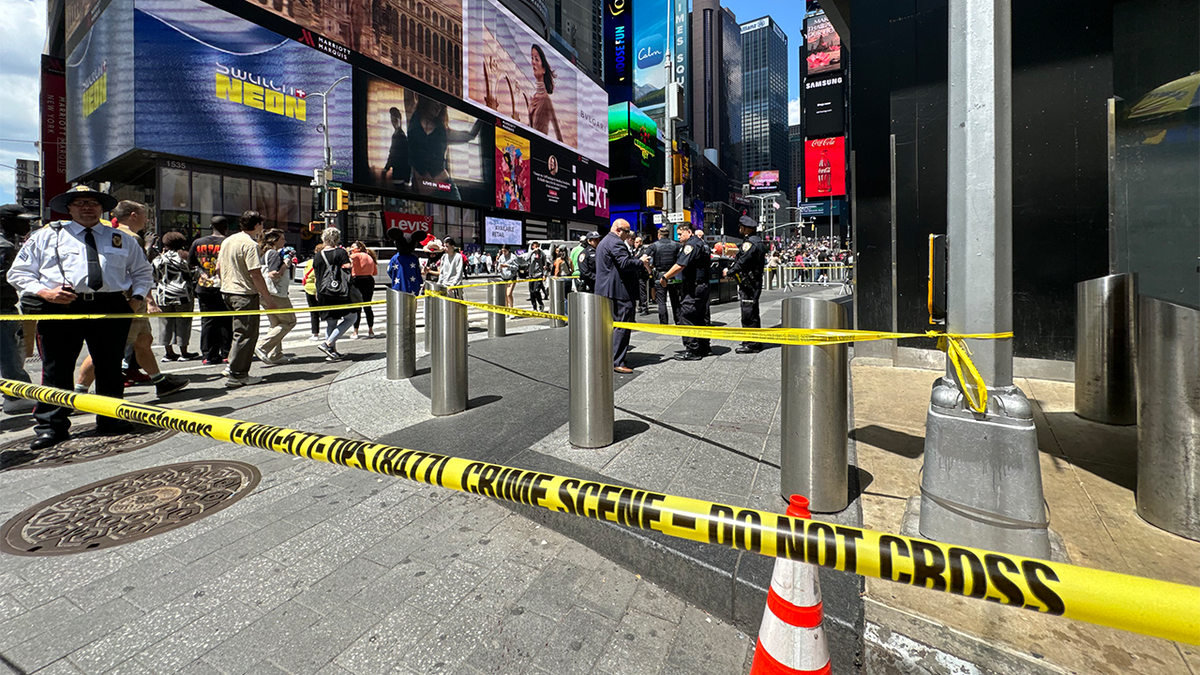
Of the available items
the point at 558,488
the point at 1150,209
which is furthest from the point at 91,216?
the point at 1150,209

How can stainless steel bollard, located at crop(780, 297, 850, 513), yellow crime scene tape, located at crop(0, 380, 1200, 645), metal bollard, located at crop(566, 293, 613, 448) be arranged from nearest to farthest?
Answer: yellow crime scene tape, located at crop(0, 380, 1200, 645)
stainless steel bollard, located at crop(780, 297, 850, 513)
metal bollard, located at crop(566, 293, 613, 448)

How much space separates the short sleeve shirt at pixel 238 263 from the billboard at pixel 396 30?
31079mm

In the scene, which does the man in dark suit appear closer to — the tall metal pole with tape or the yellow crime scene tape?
the tall metal pole with tape

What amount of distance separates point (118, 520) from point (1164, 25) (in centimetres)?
939

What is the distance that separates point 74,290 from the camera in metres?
4.61

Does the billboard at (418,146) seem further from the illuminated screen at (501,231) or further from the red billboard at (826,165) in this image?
the red billboard at (826,165)

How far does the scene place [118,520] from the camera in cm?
322

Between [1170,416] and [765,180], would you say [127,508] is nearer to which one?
[1170,416]

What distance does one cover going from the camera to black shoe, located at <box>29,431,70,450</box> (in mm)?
4473

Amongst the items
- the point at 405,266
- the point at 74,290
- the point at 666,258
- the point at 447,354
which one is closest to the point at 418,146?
the point at 405,266

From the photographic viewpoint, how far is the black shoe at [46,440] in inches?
176

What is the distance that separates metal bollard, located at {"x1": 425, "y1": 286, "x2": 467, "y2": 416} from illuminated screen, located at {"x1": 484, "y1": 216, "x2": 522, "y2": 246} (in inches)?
1792

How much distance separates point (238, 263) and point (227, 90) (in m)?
27.8

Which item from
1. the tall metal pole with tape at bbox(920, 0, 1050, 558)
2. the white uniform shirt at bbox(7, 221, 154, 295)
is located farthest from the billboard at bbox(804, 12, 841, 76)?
the white uniform shirt at bbox(7, 221, 154, 295)
